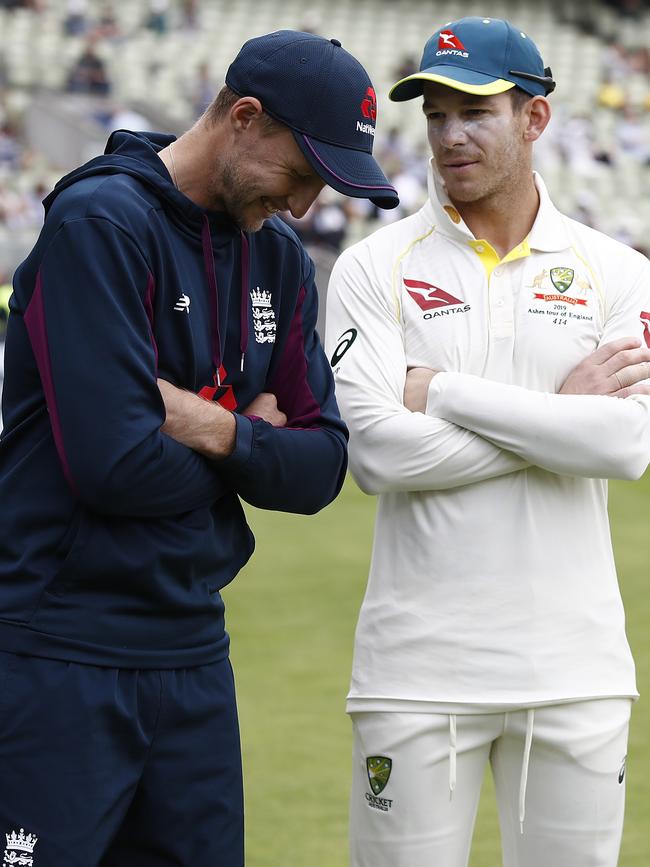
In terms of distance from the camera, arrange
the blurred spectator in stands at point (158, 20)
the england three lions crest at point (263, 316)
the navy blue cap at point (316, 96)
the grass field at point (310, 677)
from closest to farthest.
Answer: the navy blue cap at point (316, 96) → the england three lions crest at point (263, 316) → the grass field at point (310, 677) → the blurred spectator in stands at point (158, 20)

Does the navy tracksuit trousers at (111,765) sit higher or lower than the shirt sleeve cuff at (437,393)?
lower

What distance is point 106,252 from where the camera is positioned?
222 centimetres

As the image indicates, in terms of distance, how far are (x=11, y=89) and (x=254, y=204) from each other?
63.8ft

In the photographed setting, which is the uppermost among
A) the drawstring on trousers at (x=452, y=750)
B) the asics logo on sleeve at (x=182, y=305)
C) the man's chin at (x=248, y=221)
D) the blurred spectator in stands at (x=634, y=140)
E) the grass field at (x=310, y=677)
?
the man's chin at (x=248, y=221)

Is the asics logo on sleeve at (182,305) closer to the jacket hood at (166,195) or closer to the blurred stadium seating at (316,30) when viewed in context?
the jacket hood at (166,195)

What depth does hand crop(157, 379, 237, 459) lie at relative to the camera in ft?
7.73

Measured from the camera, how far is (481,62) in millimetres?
2822

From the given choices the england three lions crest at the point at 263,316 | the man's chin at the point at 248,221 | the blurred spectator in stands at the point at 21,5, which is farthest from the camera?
the blurred spectator in stands at the point at 21,5

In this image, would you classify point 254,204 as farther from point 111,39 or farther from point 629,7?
point 629,7

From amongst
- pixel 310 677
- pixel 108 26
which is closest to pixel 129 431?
pixel 310 677

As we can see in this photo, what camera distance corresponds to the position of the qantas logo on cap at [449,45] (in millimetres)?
2843

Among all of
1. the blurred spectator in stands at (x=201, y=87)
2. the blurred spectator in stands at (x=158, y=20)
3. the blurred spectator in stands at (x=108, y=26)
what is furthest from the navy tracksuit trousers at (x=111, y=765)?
the blurred spectator in stands at (x=158, y=20)

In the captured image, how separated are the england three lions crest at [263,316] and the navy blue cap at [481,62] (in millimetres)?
596

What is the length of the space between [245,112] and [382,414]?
0.76 meters
